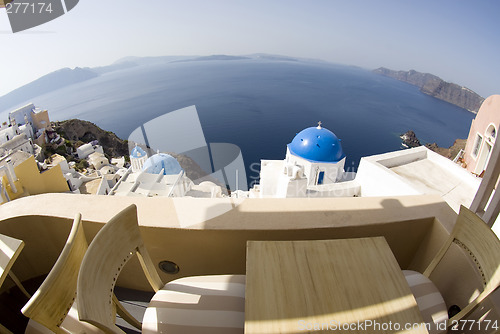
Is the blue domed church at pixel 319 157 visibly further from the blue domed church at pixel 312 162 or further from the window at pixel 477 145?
the window at pixel 477 145

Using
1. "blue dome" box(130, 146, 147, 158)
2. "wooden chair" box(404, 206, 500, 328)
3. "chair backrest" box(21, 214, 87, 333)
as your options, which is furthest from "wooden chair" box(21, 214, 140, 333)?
"blue dome" box(130, 146, 147, 158)

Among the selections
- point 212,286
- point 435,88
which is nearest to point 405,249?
point 212,286

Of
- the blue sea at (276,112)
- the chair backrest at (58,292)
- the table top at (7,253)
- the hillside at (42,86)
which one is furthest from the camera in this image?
the hillside at (42,86)

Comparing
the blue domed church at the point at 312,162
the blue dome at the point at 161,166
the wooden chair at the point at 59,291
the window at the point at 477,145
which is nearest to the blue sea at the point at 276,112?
the blue dome at the point at 161,166

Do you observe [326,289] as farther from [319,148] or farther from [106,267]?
[319,148]

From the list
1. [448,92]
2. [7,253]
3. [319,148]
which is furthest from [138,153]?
[448,92]

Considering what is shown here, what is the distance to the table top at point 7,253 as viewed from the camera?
102cm

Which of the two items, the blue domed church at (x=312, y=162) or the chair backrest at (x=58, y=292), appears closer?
the chair backrest at (x=58, y=292)

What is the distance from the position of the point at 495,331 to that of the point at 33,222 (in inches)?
89.9

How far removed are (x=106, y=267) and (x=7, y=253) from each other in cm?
51

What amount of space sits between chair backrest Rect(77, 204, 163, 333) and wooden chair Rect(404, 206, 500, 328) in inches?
50.3

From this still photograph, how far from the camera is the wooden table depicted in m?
0.88

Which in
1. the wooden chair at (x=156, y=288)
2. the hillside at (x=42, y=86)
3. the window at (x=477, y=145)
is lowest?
the hillside at (x=42, y=86)

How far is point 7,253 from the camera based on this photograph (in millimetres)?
1085
